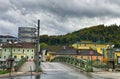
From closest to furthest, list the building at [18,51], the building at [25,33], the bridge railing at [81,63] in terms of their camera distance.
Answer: the bridge railing at [81,63]
the building at [25,33]
the building at [18,51]

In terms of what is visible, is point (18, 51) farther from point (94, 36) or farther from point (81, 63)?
point (94, 36)

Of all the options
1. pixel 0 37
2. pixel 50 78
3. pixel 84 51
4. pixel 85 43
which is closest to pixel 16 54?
pixel 0 37

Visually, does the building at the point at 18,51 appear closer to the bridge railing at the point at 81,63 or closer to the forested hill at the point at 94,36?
the bridge railing at the point at 81,63

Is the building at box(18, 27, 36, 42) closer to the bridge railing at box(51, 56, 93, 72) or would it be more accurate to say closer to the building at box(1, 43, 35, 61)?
the bridge railing at box(51, 56, 93, 72)

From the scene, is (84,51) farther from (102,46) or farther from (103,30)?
(103,30)

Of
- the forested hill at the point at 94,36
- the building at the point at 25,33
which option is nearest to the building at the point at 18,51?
the forested hill at the point at 94,36

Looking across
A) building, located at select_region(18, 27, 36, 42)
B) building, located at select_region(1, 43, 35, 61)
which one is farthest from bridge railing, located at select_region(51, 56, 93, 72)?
building, located at select_region(1, 43, 35, 61)

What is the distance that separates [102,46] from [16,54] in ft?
140

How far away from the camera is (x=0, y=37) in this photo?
127875 mm

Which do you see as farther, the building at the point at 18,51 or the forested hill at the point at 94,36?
the forested hill at the point at 94,36

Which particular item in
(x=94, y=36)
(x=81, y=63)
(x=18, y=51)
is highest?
(x=94, y=36)

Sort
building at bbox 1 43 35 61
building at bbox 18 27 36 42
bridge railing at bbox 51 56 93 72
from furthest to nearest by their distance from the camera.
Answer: building at bbox 1 43 35 61
building at bbox 18 27 36 42
bridge railing at bbox 51 56 93 72

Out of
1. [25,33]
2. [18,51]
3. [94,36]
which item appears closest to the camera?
[25,33]

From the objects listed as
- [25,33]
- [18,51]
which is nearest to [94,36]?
[18,51]
